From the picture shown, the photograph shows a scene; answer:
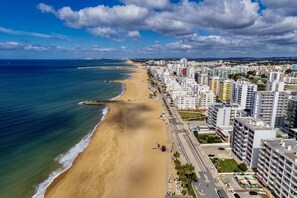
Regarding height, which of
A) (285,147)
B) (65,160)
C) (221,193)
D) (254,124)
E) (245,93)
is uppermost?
(245,93)

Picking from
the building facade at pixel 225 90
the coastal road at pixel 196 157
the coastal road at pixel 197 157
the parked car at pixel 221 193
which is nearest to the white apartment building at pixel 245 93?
the building facade at pixel 225 90

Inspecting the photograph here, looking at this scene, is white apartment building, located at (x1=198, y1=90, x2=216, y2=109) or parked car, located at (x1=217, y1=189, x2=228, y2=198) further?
white apartment building, located at (x1=198, y1=90, x2=216, y2=109)

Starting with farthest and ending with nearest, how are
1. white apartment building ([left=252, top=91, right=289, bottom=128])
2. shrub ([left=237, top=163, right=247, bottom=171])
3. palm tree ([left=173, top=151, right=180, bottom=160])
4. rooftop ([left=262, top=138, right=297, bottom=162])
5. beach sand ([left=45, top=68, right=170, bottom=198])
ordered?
white apartment building ([left=252, top=91, right=289, bottom=128]) < palm tree ([left=173, top=151, right=180, bottom=160]) < shrub ([left=237, top=163, right=247, bottom=171]) < beach sand ([left=45, top=68, right=170, bottom=198]) < rooftop ([left=262, top=138, right=297, bottom=162])

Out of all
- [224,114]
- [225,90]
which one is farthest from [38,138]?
[225,90]

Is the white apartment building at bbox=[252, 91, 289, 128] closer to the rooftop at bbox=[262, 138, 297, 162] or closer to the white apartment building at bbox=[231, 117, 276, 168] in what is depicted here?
the white apartment building at bbox=[231, 117, 276, 168]

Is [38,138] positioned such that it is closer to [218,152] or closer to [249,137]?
[218,152]

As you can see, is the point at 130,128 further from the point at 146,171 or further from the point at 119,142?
the point at 146,171

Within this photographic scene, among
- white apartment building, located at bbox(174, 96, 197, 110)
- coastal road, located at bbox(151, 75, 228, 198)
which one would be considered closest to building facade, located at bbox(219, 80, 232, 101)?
white apartment building, located at bbox(174, 96, 197, 110)
